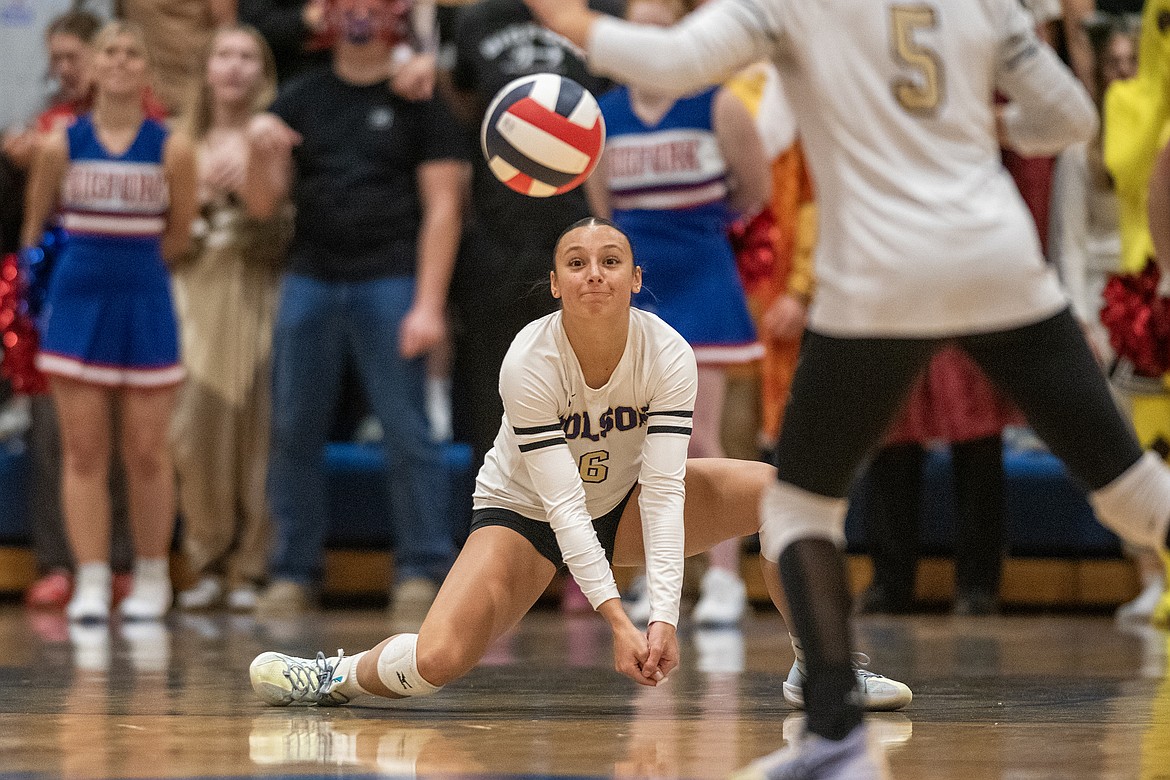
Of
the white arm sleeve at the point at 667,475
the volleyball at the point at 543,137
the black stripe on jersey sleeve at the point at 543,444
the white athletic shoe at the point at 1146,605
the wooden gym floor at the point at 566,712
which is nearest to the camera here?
the wooden gym floor at the point at 566,712

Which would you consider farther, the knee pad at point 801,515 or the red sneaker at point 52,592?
the red sneaker at point 52,592

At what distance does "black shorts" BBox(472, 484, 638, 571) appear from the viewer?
411 centimetres

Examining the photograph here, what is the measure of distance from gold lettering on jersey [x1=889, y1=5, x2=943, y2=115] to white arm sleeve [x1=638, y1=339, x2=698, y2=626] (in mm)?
1147

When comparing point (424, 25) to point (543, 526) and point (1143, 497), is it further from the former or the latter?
point (1143, 497)

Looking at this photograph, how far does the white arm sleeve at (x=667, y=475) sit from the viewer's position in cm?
378

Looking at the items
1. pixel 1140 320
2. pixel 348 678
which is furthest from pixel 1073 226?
pixel 348 678

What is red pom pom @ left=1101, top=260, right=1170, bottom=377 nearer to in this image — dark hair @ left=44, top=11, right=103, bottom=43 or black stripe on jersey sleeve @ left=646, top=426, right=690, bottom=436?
black stripe on jersey sleeve @ left=646, top=426, right=690, bottom=436

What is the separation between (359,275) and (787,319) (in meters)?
1.85

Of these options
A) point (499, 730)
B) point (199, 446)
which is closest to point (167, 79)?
point (199, 446)

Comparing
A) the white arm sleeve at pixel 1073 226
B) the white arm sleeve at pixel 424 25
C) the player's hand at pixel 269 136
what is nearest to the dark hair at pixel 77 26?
the player's hand at pixel 269 136

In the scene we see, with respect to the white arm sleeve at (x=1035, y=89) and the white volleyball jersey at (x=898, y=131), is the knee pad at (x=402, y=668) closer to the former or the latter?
the white volleyball jersey at (x=898, y=131)

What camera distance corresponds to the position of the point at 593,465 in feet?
13.4

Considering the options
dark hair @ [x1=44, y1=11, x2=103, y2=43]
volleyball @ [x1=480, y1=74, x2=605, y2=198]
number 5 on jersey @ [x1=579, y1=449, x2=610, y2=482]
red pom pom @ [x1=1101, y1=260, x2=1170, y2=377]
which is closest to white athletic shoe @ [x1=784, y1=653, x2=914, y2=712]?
number 5 on jersey @ [x1=579, y1=449, x2=610, y2=482]

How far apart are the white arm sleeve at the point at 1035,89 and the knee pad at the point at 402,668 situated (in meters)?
1.83
